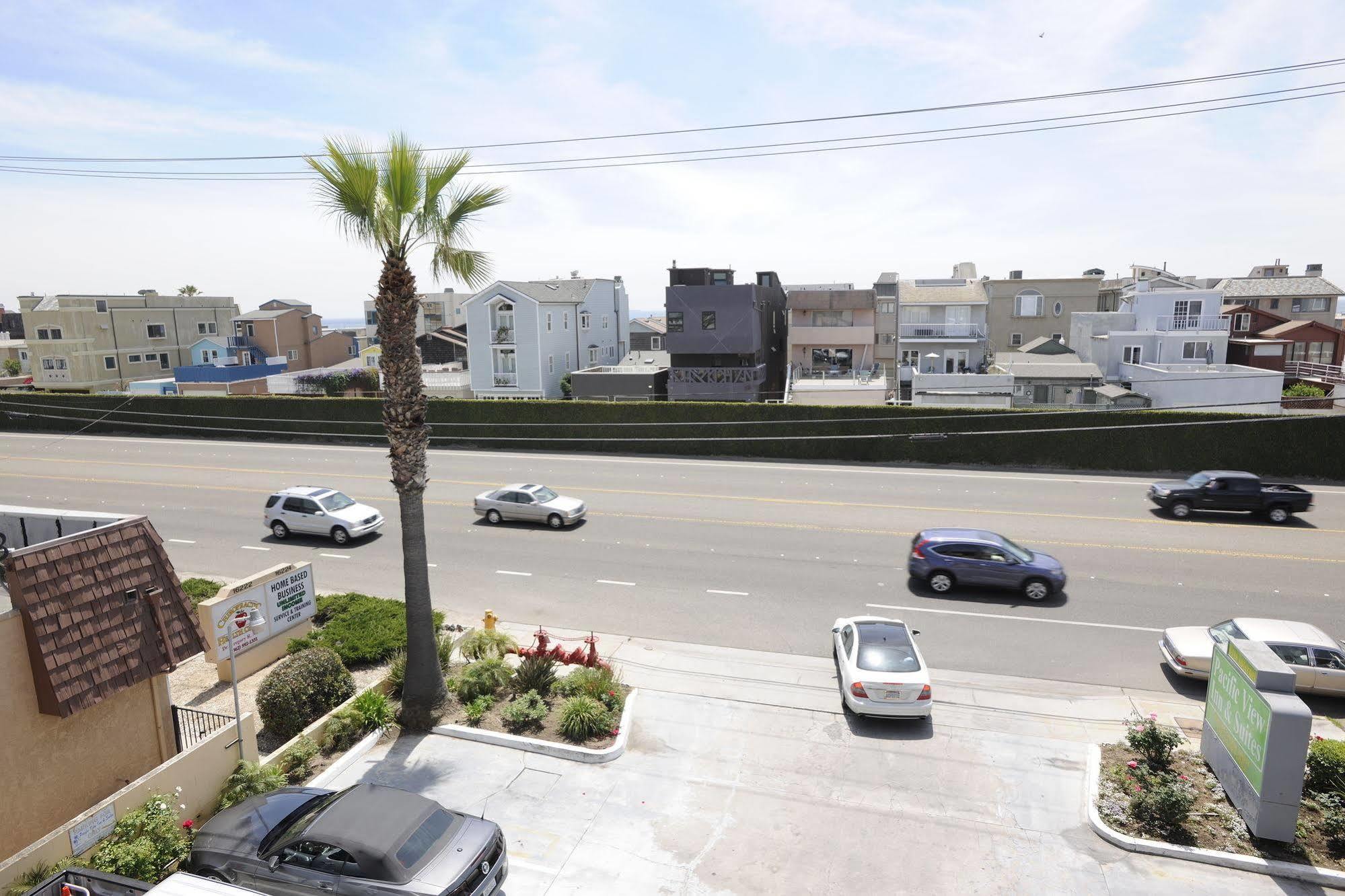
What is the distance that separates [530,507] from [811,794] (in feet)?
53.3

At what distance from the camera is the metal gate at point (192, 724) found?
11336 mm

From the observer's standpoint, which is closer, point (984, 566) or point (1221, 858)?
point (1221, 858)

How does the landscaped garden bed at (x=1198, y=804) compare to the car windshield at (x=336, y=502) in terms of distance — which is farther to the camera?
the car windshield at (x=336, y=502)

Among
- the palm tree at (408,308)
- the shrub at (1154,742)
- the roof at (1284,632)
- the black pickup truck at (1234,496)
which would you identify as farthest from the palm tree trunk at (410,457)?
the black pickup truck at (1234,496)

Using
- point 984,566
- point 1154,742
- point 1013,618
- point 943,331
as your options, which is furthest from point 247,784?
point 943,331

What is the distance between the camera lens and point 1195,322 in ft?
156

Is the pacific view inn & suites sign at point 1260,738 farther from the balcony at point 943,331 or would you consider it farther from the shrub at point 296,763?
the balcony at point 943,331

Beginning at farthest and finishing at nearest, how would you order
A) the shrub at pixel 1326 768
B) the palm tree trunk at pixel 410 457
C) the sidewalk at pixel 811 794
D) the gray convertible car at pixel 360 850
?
the palm tree trunk at pixel 410 457
the shrub at pixel 1326 768
the sidewalk at pixel 811 794
the gray convertible car at pixel 360 850

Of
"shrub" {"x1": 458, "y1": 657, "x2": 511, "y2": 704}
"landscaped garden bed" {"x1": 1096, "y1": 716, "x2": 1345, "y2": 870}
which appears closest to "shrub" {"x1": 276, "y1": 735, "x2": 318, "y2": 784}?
"shrub" {"x1": 458, "y1": 657, "x2": 511, "y2": 704}

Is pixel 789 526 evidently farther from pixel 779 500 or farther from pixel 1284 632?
pixel 1284 632

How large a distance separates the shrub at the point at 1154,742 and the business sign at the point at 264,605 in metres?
14.5

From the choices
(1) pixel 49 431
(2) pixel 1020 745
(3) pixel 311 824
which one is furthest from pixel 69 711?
(1) pixel 49 431

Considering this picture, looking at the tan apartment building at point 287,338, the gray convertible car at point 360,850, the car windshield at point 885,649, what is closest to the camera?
the gray convertible car at point 360,850

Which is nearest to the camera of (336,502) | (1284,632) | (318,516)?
(1284,632)
